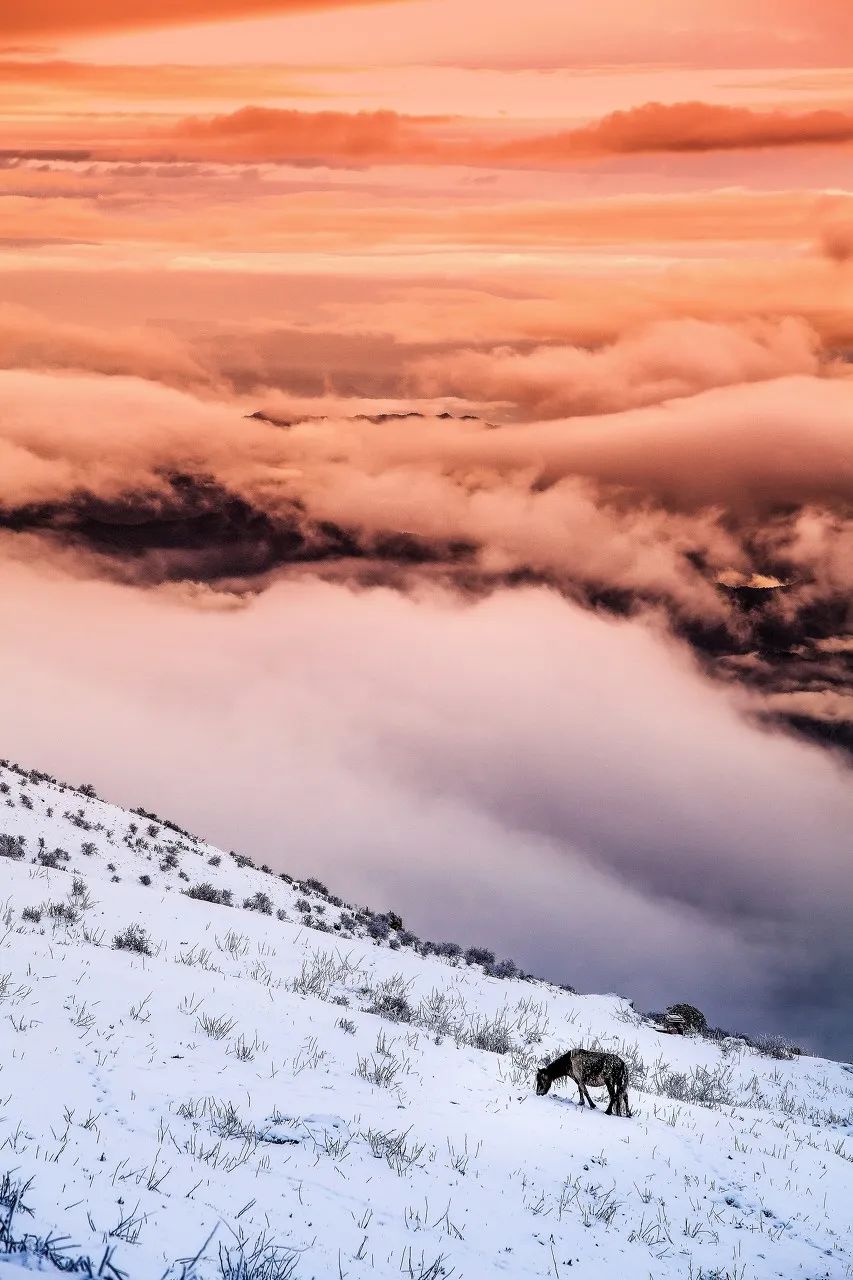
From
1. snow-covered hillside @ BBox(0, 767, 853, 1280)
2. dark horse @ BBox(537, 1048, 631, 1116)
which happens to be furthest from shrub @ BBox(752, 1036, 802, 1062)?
dark horse @ BBox(537, 1048, 631, 1116)

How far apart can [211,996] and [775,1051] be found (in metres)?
17.0

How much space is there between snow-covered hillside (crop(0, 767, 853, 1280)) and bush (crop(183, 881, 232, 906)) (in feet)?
32.6

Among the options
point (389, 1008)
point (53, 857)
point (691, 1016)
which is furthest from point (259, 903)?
point (389, 1008)

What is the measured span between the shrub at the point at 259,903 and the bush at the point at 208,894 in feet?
1.74

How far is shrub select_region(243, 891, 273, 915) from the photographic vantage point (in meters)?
25.4

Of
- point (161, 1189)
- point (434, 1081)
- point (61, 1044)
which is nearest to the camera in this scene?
point (161, 1189)

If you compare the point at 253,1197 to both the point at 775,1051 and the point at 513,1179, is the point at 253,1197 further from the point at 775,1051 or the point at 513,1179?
the point at 775,1051

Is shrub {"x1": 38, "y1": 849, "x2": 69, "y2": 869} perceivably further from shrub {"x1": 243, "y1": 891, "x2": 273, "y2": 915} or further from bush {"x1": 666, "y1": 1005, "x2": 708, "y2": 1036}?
bush {"x1": 666, "y1": 1005, "x2": 708, "y2": 1036}

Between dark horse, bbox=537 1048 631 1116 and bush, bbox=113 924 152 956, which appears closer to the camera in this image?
dark horse, bbox=537 1048 631 1116

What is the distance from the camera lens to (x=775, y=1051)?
75.6ft

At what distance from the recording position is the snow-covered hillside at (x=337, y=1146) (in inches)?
219

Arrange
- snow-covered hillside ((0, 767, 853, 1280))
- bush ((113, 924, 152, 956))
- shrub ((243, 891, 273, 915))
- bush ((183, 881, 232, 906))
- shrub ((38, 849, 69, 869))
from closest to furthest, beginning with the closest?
snow-covered hillside ((0, 767, 853, 1280)) → bush ((113, 924, 152, 956)) → shrub ((38, 849, 69, 869)) → bush ((183, 881, 232, 906)) → shrub ((243, 891, 273, 915))

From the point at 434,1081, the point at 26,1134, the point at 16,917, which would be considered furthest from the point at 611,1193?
the point at 16,917

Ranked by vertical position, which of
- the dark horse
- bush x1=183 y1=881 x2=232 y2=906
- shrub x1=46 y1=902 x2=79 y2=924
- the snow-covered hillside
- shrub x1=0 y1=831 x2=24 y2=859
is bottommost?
the snow-covered hillside
